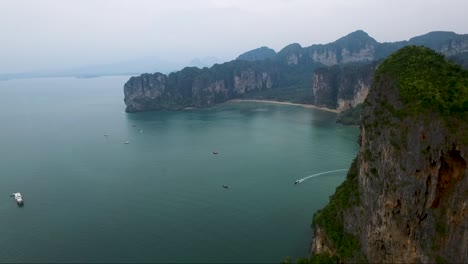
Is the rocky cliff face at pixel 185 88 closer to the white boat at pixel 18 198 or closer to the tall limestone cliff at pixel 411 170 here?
the white boat at pixel 18 198

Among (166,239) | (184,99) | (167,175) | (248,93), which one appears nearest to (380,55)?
(248,93)

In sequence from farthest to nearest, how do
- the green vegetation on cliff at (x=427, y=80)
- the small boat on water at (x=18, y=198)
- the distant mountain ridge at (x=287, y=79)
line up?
the distant mountain ridge at (x=287, y=79)
the small boat on water at (x=18, y=198)
the green vegetation on cliff at (x=427, y=80)

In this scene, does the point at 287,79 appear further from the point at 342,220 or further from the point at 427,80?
the point at 427,80

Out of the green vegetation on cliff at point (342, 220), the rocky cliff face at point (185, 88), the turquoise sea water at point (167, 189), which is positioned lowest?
the turquoise sea water at point (167, 189)

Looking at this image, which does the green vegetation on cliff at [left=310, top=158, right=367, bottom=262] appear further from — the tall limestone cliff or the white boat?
the white boat

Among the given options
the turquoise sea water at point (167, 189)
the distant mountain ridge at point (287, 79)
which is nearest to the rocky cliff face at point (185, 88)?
the distant mountain ridge at point (287, 79)

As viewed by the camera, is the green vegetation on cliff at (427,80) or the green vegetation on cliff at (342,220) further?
the green vegetation on cliff at (342,220)


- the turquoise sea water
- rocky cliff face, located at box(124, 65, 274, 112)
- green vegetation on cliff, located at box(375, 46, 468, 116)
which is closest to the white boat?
the turquoise sea water

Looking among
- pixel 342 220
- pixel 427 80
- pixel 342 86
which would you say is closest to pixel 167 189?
pixel 342 220
